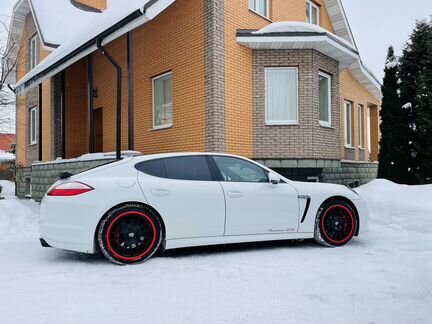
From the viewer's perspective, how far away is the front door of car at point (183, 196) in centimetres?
502

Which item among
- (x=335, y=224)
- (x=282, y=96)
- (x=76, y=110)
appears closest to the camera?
(x=335, y=224)

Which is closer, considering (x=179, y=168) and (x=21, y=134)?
(x=179, y=168)

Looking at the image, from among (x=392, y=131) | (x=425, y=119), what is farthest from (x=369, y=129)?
(x=425, y=119)

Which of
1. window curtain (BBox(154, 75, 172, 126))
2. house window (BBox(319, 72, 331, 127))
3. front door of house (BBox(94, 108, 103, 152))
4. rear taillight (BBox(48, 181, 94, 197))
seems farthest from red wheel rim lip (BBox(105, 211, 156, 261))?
front door of house (BBox(94, 108, 103, 152))

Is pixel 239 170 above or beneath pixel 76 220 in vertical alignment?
above

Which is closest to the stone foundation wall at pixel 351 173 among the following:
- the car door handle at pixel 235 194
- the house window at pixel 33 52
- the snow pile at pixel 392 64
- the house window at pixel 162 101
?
the snow pile at pixel 392 64

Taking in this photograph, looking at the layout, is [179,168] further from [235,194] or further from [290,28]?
[290,28]

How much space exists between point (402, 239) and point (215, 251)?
2.99m

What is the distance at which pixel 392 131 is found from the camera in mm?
11219

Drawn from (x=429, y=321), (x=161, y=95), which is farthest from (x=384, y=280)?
(x=161, y=95)

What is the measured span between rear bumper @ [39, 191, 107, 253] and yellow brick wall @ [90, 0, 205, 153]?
4.90 meters

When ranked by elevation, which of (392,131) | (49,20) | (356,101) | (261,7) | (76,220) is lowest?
(76,220)

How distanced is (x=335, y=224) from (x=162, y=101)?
21.3 feet

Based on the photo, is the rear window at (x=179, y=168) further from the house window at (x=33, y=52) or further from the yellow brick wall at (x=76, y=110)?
the house window at (x=33, y=52)
